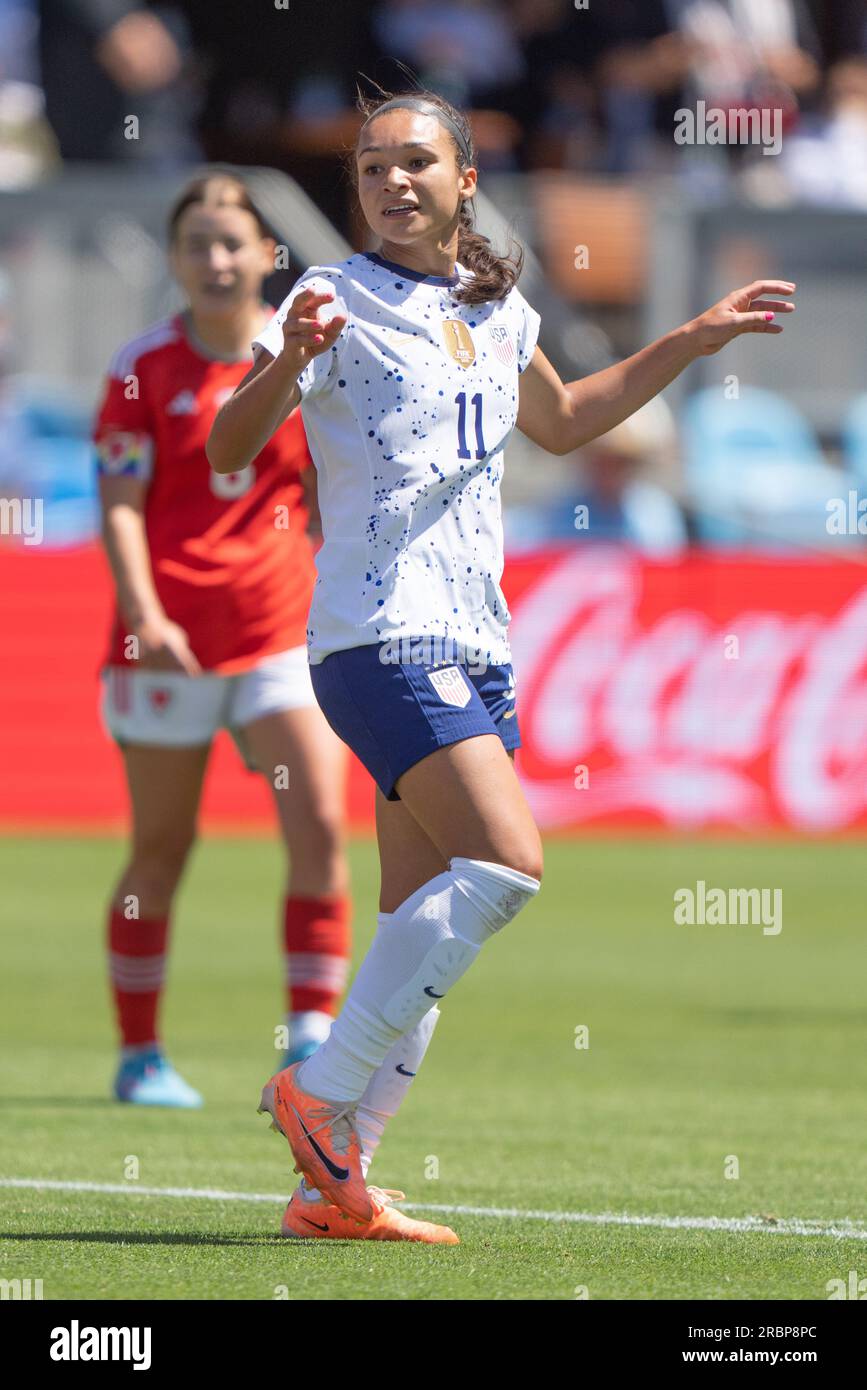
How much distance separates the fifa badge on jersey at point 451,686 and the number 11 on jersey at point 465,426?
17.5 inches

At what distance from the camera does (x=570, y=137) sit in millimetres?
20281

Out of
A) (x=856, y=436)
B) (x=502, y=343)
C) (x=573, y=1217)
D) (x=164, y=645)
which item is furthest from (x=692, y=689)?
(x=502, y=343)

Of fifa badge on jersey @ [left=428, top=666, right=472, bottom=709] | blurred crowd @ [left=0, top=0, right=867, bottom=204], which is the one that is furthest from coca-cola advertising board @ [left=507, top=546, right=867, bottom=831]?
fifa badge on jersey @ [left=428, top=666, right=472, bottom=709]

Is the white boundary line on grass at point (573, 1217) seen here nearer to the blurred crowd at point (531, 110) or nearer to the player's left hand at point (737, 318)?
the player's left hand at point (737, 318)

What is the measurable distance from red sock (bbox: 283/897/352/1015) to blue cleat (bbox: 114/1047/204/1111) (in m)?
0.45

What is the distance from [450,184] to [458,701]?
1.07m

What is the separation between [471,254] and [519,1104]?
131 inches

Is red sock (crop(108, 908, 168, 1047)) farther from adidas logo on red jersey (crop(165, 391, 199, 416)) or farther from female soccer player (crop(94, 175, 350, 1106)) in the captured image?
adidas logo on red jersey (crop(165, 391, 199, 416))

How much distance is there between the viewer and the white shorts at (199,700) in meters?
7.34

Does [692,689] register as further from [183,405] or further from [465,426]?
[465,426]

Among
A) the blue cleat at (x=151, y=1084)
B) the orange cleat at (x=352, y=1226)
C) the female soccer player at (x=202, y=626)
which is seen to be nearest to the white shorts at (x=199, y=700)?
the female soccer player at (x=202, y=626)

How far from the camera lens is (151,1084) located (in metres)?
7.40

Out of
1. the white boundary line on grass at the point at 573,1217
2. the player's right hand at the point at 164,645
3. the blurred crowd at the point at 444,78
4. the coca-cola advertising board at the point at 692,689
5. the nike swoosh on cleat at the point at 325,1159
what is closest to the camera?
the nike swoosh on cleat at the point at 325,1159
